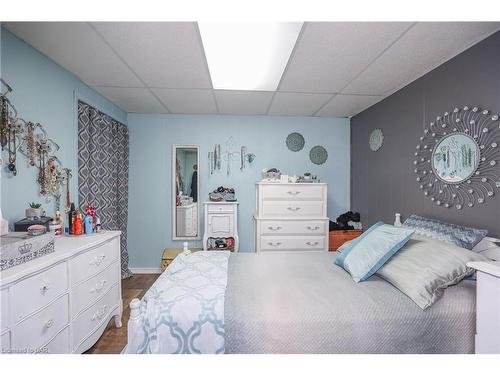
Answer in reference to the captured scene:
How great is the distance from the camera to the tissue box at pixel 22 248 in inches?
51.6

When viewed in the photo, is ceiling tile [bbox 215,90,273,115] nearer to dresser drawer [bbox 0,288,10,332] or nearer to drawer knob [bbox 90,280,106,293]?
drawer knob [bbox 90,280,106,293]

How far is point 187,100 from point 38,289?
2.62 metres

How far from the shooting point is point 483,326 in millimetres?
1210

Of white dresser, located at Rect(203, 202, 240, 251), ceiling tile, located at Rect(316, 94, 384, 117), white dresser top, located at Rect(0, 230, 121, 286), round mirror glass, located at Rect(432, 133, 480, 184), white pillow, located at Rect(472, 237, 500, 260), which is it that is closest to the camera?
white dresser top, located at Rect(0, 230, 121, 286)

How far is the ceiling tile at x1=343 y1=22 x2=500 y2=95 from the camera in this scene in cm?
174

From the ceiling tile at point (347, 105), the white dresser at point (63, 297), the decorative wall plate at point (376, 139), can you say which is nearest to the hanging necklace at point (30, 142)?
the white dresser at point (63, 297)

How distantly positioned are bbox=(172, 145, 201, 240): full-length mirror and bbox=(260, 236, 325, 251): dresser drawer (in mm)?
1233

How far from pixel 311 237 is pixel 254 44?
2595mm

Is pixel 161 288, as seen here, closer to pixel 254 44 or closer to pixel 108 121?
pixel 254 44

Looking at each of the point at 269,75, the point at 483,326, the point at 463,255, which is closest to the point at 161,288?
the point at 483,326

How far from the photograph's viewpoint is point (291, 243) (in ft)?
11.3

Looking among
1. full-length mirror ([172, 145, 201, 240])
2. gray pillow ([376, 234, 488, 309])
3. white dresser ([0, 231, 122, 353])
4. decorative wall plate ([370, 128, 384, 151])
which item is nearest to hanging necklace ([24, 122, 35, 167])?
white dresser ([0, 231, 122, 353])

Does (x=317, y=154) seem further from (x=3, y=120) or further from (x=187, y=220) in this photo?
(x=3, y=120)
